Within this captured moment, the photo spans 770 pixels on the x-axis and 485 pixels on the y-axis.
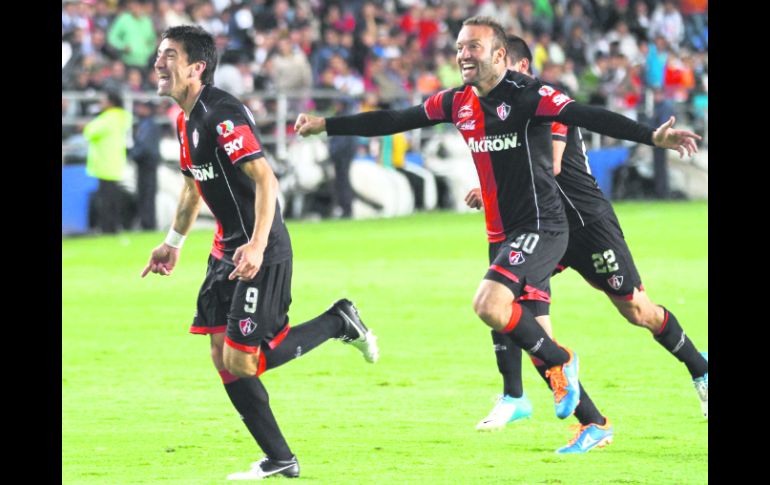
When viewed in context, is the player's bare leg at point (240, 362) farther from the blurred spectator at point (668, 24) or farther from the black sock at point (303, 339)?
the blurred spectator at point (668, 24)

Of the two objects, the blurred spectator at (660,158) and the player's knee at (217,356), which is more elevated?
the blurred spectator at (660,158)

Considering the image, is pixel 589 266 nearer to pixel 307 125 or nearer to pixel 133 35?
pixel 307 125

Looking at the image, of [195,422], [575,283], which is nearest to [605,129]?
[195,422]

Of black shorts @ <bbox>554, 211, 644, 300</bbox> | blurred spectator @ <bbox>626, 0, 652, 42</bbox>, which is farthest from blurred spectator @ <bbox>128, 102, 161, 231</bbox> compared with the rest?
blurred spectator @ <bbox>626, 0, 652, 42</bbox>

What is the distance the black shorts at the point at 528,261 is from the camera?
321 inches

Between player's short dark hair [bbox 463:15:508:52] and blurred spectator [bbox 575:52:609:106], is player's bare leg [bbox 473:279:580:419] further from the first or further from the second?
blurred spectator [bbox 575:52:609:106]

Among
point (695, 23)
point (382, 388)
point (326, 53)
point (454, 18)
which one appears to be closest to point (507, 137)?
point (382, 388)

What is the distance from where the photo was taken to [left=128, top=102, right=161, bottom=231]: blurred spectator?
74.9 ft

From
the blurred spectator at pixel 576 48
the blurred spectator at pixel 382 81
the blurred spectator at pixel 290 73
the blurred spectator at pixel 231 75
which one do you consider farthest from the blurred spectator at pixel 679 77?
the blurred spectator at pixel 231 75

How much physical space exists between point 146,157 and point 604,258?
48.4ft

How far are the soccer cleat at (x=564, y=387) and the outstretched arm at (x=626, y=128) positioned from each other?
128cm

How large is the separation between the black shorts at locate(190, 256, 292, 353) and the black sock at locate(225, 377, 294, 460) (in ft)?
→ 0.71
